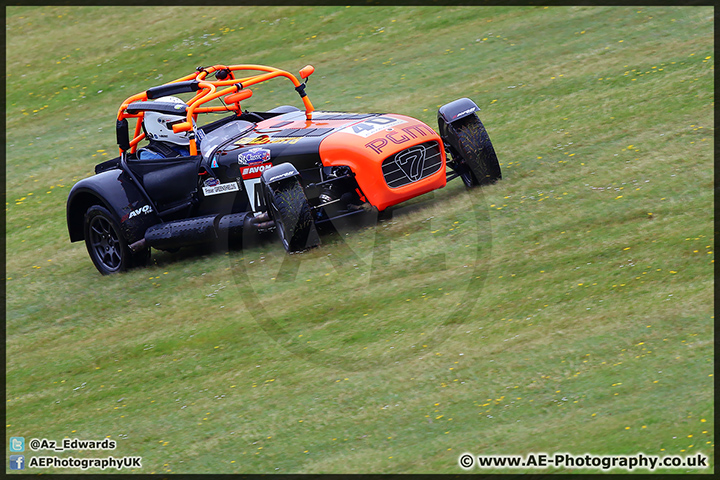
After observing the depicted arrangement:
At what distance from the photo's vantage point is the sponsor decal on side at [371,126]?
10257 mm

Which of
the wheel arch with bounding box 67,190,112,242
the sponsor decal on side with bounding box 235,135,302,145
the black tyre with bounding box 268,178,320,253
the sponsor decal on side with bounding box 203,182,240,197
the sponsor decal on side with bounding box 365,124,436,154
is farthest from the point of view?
the wheel arch with bounding box 67,190,112,242

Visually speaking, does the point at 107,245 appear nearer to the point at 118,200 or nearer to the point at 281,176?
the point at 118,200

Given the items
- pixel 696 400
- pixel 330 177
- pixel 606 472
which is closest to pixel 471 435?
pixel 606 472

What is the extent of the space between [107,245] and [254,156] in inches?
102

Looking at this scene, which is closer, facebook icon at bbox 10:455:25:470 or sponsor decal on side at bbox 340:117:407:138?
facebook icon at bbox 10:455:25:470

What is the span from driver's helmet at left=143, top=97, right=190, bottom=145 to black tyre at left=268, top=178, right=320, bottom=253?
227 cm

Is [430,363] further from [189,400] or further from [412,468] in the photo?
[189,400]

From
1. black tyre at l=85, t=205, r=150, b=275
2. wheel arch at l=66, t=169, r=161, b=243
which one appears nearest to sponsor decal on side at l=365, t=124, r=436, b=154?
wheel arch at l=66, t=169, r=161, b=243

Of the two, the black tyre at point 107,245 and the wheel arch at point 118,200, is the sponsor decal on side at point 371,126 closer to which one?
the wheel arch at point 118,200

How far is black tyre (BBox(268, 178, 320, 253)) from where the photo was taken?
972 centimetres

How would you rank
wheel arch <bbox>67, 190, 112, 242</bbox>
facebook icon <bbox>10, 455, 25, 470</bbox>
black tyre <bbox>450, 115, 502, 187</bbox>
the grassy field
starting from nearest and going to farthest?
the grassy field, facebook icon <bbox>10, 455, 25, 470</bbox>, black tyre <bbox>450, 115, 502, 187</bbox>, wheel arch <bbox>67, 190, 112, 242</bbox>

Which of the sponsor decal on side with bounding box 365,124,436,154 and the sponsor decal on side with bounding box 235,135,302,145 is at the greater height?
the sponsor decal on side with bounding box 235,135,302,145

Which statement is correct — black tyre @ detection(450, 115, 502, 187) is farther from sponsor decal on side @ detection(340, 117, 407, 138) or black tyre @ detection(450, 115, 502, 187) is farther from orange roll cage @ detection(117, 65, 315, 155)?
orange roll cage @ detection(117, 65, 315, 155)

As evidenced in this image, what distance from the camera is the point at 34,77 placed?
20.8m
